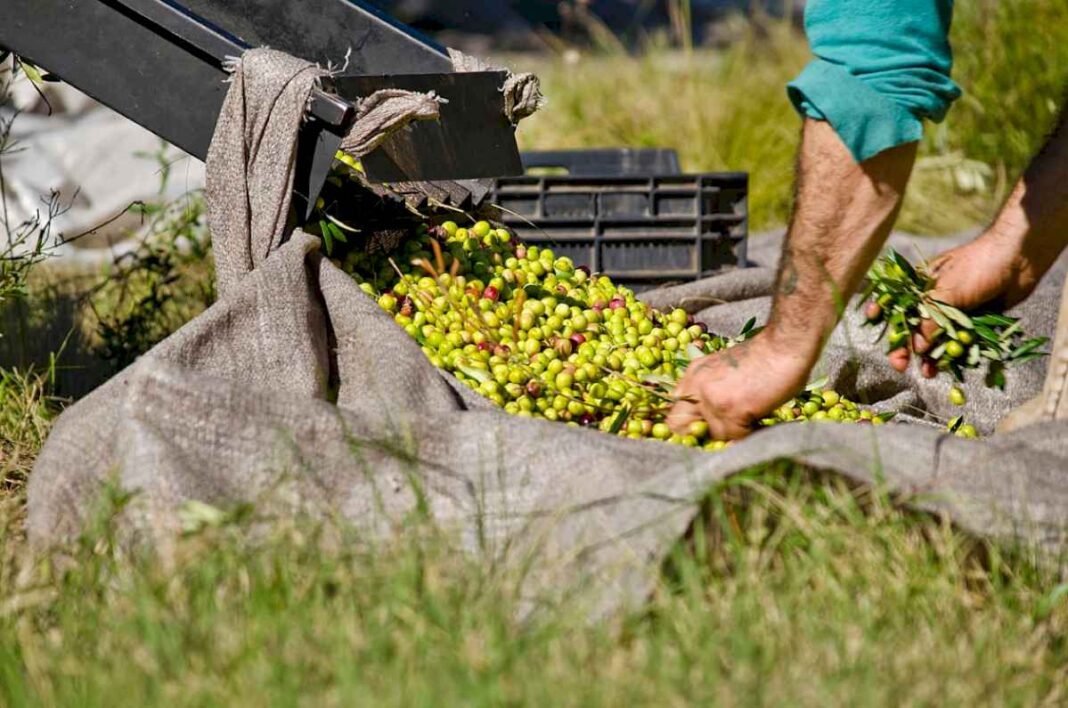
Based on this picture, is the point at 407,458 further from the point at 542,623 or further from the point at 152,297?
the point at 152,297

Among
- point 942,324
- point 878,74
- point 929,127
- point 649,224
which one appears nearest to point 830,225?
point 878,74

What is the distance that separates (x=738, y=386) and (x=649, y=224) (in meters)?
1.66

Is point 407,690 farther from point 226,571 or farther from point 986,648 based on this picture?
point 986,648

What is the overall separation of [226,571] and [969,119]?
5218mm

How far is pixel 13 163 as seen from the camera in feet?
21.7

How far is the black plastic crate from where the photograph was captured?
433 centimetres

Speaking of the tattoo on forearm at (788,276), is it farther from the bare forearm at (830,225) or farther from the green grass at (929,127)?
the green grass at (929,127)

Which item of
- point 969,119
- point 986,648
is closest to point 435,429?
point 986,648

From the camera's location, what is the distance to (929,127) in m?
6.69

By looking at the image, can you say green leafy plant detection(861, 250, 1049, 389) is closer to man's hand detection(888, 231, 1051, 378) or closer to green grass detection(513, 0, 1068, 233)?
man's hand detection(888, 231, 1051, 378)

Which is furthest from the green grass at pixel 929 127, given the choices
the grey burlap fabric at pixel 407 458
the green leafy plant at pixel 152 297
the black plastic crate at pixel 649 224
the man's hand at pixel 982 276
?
the grey burlap fabric at pixel 407 458

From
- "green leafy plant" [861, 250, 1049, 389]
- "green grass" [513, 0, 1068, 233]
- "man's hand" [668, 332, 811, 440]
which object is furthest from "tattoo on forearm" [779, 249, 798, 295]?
"green grass" [513, 0, 1068, 233]

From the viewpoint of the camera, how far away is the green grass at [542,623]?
6.16ft

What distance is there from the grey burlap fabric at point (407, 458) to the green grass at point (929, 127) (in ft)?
12.6
